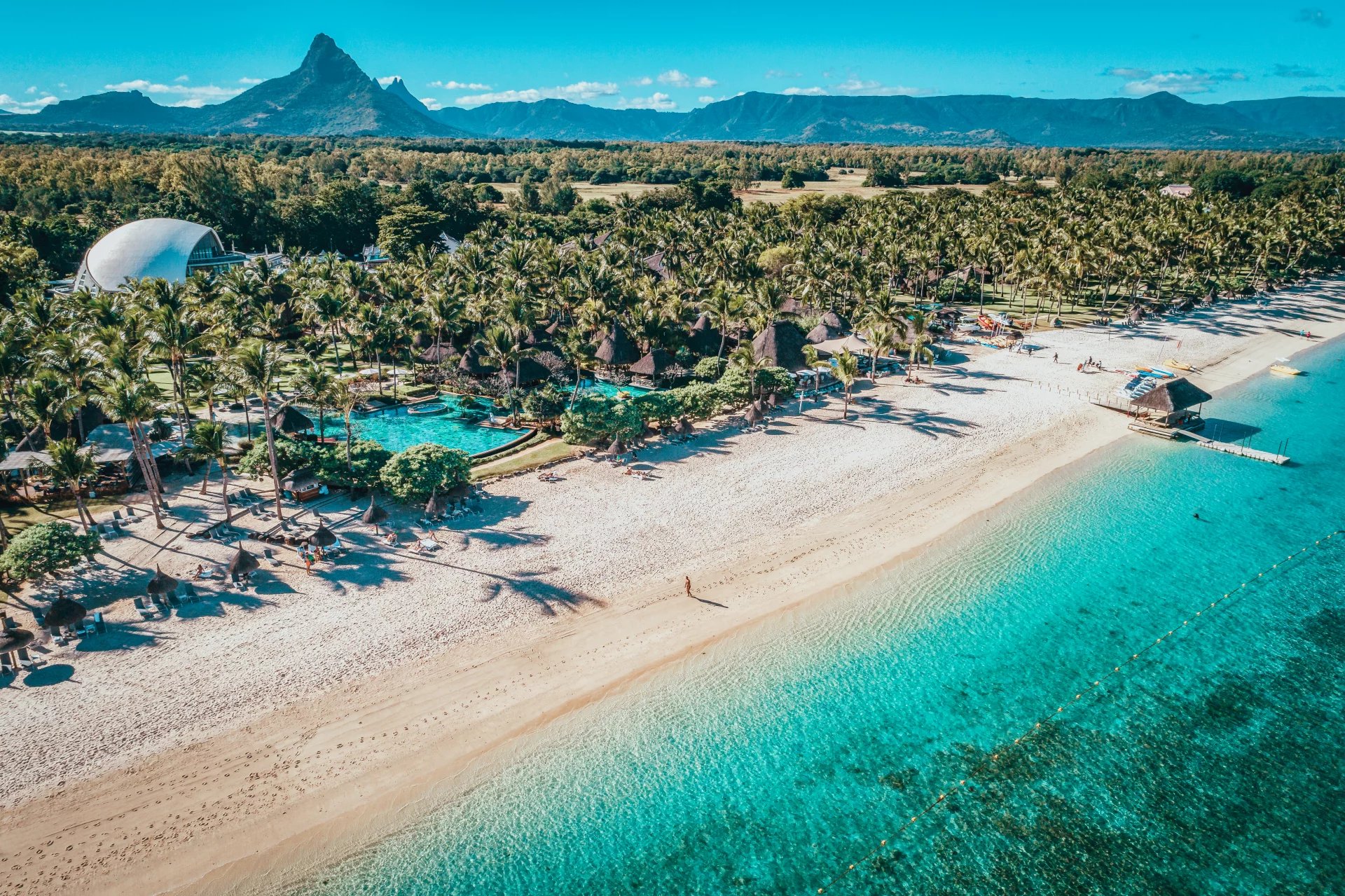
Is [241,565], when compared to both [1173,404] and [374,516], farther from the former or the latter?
[1173,404]

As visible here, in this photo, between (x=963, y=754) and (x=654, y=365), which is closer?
(x=963, y=754)

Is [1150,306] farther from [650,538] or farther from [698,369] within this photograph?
[650,538]

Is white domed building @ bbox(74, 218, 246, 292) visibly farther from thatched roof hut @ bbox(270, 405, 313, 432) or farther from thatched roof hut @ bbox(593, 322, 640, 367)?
thatched roof hut @ bbox(593, 322, 640, 367)

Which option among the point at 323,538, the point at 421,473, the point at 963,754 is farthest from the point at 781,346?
the point at 963,754

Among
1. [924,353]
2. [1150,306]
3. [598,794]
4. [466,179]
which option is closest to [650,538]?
[598,794]

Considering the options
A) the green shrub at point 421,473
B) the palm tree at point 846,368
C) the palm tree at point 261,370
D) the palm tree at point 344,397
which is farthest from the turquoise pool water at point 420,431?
the palm tree at point 846,368

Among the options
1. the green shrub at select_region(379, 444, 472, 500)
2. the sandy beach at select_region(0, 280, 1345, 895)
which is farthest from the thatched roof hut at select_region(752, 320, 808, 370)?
the green shrub at select_region(379, 444, 472, 500)
